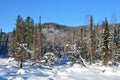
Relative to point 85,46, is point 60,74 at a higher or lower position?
lower

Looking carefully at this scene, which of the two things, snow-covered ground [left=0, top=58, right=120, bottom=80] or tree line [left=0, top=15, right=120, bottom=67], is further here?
tree line [left=0, top=15, right=120, bottom=67]

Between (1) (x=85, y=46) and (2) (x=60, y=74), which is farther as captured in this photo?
(1) (x=85, y=46)

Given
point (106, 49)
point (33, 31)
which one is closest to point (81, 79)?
point (106, 49)

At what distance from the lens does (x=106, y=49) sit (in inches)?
1903

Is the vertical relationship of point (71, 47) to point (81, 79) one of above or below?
above

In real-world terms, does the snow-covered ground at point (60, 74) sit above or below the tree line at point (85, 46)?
below

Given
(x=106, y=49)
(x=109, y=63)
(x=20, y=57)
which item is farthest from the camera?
(x=106, y=49)

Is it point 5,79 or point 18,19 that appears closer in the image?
point 5,79

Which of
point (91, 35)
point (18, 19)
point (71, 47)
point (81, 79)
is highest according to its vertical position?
point (18, 19)

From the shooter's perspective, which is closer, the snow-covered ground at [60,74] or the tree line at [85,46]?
the snow-covered ground at [60,74]

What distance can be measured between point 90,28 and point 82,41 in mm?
4335

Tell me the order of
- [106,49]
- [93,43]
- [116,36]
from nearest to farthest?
[106,49]
[93,43]
[116,36]

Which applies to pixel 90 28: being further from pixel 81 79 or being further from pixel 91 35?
pixel 81 79

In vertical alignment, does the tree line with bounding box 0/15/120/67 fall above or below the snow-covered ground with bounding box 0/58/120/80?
above
